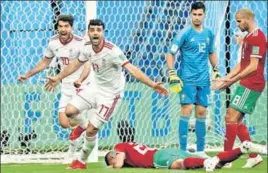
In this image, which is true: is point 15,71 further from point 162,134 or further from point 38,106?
point 162,134

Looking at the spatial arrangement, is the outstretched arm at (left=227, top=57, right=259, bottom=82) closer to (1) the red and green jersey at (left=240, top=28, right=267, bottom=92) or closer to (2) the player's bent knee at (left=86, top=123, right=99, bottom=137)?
(1) the red and green jersey at (left=240, top=28, right=267, bottom=92)

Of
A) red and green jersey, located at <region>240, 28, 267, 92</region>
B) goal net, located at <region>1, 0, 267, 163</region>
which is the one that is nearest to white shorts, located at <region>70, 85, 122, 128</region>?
red and green jersey, located at <region>240, 28, 267, 92</region>

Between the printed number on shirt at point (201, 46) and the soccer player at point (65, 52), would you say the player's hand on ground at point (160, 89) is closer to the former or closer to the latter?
the printed number on shirt at point (201, 46)

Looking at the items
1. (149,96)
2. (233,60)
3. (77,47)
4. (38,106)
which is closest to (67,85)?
(77,47)

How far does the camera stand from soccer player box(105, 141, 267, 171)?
8679 mm

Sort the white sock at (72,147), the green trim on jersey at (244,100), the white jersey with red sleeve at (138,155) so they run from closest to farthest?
the white jersey with red sleeve at (138,155) < the green trim on jersey at (244,100) < the white sock at (72,147)

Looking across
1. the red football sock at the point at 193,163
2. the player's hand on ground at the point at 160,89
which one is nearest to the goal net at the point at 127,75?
the red football sock at the point at 193,163

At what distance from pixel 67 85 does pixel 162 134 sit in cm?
236

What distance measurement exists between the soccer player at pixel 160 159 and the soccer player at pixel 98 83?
0.52 m

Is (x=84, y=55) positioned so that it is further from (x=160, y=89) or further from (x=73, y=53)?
(x=160, y=89)

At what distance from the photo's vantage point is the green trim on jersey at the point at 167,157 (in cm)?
913

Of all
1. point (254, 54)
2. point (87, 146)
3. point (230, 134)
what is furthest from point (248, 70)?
point (87, 146)

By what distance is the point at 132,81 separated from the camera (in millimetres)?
13648

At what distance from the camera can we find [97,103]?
10086 millimetres
